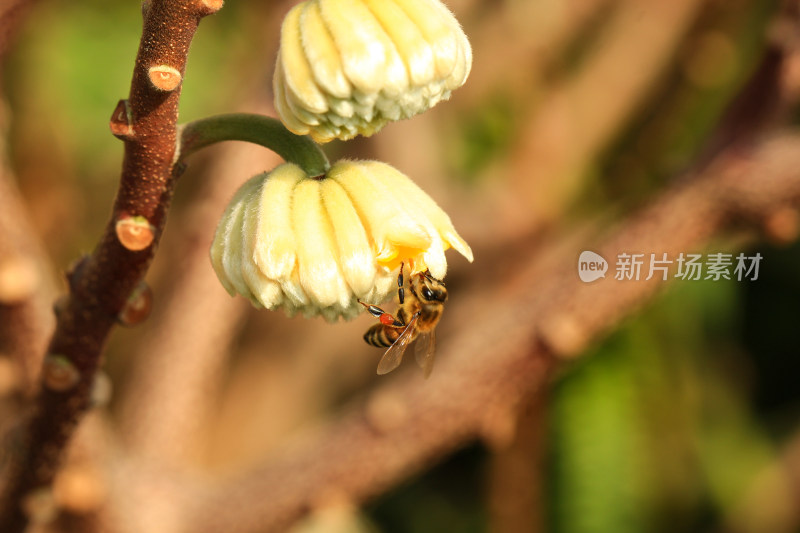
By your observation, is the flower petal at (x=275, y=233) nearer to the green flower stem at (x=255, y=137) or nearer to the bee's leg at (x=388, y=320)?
the green flower stem at (x=255, y=137)

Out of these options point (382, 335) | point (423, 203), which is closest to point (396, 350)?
point (382, 335)

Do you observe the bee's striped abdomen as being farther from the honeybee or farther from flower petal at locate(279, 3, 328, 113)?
flower petal at locate(279, 3, 328, 113)

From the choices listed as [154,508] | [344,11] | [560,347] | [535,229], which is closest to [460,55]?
[344,11]

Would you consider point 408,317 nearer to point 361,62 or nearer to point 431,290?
point 431,290

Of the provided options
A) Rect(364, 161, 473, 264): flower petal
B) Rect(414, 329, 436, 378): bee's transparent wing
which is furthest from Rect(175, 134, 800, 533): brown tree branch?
Rect(364, 161, 473, 264): flower petal

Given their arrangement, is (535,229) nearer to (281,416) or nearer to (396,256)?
(281,416)

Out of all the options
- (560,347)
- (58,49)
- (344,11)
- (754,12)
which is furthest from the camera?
(58,49)

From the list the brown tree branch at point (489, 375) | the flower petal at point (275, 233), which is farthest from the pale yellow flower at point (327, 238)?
the brown tree branch at point (489, 375)
